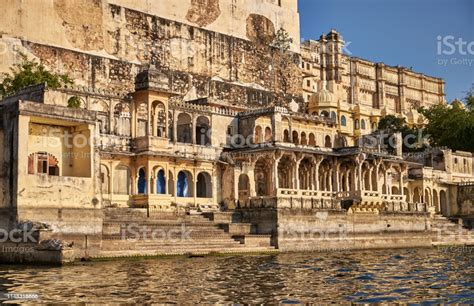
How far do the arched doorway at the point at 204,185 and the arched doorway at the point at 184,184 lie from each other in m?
1.05

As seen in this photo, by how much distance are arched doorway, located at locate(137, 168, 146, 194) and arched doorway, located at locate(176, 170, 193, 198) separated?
6.93 ft

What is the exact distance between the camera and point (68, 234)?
22.3 meters

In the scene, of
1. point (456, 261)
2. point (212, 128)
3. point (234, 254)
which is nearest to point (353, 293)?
point (456, 261)

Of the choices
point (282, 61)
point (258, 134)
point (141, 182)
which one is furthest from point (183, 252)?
point (282, 61)

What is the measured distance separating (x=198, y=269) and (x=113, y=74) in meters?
23.5

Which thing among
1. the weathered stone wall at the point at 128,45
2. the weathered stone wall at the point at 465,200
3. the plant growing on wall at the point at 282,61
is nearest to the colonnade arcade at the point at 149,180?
the weathered stone wall at the point at 128,45

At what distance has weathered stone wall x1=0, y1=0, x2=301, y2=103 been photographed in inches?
1492

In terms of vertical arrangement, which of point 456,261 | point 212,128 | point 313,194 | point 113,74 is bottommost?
point 456,261

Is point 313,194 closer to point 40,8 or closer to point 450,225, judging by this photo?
point 450,225

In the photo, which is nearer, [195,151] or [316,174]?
[195,151]

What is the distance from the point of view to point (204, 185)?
35.4m

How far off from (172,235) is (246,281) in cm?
1013

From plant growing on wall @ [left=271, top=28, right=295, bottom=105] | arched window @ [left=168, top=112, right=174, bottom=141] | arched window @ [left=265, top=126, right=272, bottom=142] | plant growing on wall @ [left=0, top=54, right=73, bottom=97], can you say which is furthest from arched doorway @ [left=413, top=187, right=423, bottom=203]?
plant growing on wall @ [left=0, top=54, right=73, bottom=97]

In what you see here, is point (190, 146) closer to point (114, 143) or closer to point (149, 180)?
point (149, 180)
